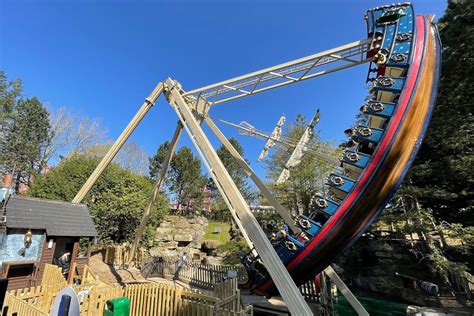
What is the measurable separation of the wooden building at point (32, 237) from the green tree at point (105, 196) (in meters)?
8.82

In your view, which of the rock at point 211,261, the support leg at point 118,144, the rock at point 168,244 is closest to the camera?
the support leg at point 118,144

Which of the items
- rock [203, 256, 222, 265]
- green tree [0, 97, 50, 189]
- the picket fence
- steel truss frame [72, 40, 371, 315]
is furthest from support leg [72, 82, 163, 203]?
green tree [0, 97, 50, 189]

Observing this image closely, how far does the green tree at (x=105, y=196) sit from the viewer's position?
2086 cm

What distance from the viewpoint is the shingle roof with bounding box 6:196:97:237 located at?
380 inches

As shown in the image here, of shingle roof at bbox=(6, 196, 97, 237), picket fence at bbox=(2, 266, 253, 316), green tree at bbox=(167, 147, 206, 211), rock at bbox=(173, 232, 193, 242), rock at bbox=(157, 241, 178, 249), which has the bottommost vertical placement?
rock at bbox=(157, 241, 178, 249)

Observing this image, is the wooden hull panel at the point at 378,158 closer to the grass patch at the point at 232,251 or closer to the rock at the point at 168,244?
the grass patch at the point at 232,251

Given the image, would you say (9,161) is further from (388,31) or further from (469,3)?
(469,3)

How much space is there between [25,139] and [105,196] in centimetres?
1693

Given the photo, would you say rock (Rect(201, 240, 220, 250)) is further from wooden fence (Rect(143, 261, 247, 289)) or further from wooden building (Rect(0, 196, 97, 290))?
wooden building (Rect(0, 196, 97, 290))

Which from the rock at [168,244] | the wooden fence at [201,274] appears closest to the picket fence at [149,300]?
the wooden fence at [201,274]

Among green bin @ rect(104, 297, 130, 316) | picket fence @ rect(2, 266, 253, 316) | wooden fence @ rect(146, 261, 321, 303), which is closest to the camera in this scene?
green bin @ rect(104, 297, 130, 316)

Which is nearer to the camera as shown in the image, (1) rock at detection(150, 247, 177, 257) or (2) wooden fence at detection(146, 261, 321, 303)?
(2) wooden fence at detection(146, 261, 321, 303)

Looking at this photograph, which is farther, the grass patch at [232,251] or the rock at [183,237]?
the rock at [183,237]

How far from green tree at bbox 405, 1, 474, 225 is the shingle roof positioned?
1736cm
